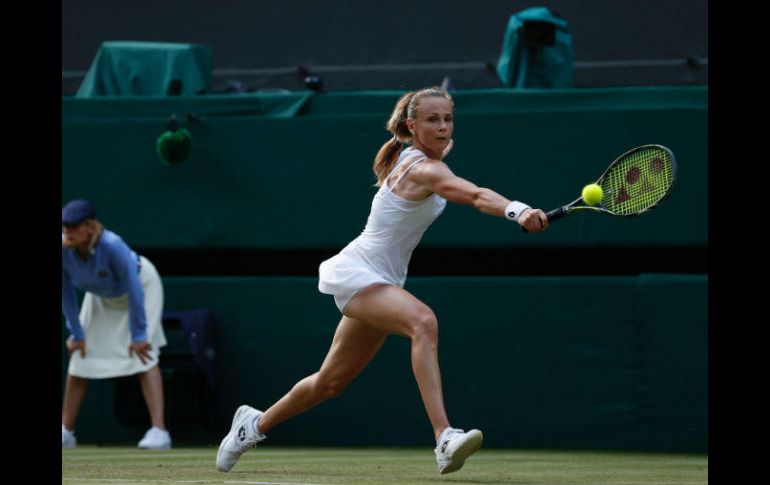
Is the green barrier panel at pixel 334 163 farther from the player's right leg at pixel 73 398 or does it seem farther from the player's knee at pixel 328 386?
the player's knee at pixel 328 386

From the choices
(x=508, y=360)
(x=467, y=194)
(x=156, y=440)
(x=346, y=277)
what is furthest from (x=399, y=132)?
(x=156, y=440)

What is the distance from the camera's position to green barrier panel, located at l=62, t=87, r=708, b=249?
30.6 feet

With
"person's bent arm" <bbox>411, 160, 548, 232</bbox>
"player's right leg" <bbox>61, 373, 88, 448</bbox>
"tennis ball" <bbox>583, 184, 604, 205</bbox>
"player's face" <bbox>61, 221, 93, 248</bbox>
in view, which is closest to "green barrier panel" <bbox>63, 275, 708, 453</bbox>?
"player's right leg" <bbox>61, 373, 88, 448</bbox>

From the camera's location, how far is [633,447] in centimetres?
924

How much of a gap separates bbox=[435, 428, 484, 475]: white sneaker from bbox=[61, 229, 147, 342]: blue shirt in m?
3.77

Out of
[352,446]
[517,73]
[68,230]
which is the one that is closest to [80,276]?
[68,230]

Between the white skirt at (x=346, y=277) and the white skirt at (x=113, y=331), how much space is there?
328cm

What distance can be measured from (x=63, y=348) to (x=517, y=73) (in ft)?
11.8

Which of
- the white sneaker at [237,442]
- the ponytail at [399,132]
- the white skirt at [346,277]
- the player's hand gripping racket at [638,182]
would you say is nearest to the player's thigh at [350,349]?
the white skirt at [346,277]

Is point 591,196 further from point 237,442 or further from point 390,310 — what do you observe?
point 237,442

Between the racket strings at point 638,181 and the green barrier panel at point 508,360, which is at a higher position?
the racket strings at point 638,181

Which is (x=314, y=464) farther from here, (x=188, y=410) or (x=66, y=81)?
(x=66, y=81)

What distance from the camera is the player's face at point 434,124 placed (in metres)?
6.29

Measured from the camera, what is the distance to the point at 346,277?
20.7 feet
